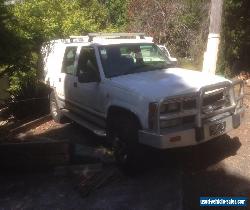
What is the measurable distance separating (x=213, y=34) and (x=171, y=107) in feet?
16.6

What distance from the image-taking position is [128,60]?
705 centimetres

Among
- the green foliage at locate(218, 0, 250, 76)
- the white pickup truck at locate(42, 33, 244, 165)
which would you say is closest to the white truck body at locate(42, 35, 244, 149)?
the white pickup truck at locate(42, 33, 244, 165)

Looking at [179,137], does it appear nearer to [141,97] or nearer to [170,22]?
[141,97]

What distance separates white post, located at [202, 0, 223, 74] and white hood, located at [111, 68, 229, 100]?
3504 millimetres

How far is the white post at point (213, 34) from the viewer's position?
32.1ft

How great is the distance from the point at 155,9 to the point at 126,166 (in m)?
13.2

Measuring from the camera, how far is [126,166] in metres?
6.00

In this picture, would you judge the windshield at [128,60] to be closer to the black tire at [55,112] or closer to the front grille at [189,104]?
the front grille at [189,104]

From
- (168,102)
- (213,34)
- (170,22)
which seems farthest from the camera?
(170,22)

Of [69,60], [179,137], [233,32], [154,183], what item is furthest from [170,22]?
[179,137]

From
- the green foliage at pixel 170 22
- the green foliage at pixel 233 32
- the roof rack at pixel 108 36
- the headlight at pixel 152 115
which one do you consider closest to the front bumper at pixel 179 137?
the headlight at pixel 152 115

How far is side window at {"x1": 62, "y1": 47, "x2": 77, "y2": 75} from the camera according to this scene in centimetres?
822

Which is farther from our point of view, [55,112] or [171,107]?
[55,112]

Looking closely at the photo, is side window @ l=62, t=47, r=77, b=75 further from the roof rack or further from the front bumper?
the front bumper
